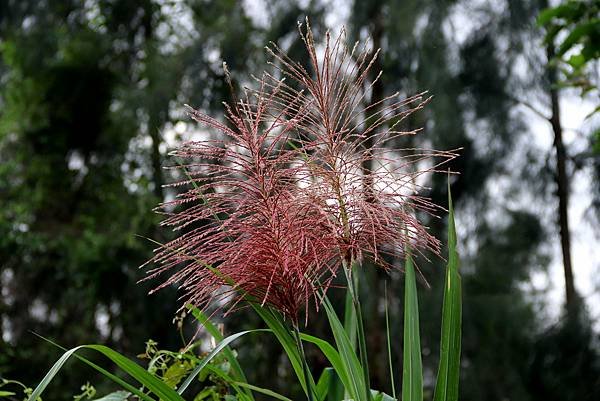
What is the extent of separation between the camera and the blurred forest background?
427 cm

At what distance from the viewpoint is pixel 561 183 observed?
4.55 metres

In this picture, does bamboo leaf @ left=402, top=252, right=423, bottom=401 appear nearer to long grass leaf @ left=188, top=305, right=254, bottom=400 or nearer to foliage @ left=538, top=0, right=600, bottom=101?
long grass leaf @ left=188, top=305, right=254, bottom=400

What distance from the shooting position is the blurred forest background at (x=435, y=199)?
4.27 m

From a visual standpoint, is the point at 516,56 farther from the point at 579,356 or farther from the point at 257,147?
the point at 257,147

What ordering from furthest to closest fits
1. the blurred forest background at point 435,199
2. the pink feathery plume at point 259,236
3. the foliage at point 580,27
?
the blurred forest background at point 435,199 < the foliage at point 580,27 < the pink feathery plume at point 259,236

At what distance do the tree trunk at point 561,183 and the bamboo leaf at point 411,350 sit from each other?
3.35 m

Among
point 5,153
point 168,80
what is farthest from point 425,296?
point 5,153

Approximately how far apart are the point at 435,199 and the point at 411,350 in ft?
11.2

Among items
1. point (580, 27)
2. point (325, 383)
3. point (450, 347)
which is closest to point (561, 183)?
Answer: point (580, 27)

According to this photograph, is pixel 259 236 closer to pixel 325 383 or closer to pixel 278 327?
pixel 278 327

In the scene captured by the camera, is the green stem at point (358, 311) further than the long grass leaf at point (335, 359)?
No

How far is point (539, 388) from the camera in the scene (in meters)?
3.87

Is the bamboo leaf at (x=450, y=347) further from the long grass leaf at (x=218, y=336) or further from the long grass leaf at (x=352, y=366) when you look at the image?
the long grass leaf at (x=218, y=336)

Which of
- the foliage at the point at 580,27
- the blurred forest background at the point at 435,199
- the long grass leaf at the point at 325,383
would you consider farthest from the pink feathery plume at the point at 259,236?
the blurred forest background at the point at 435,199
